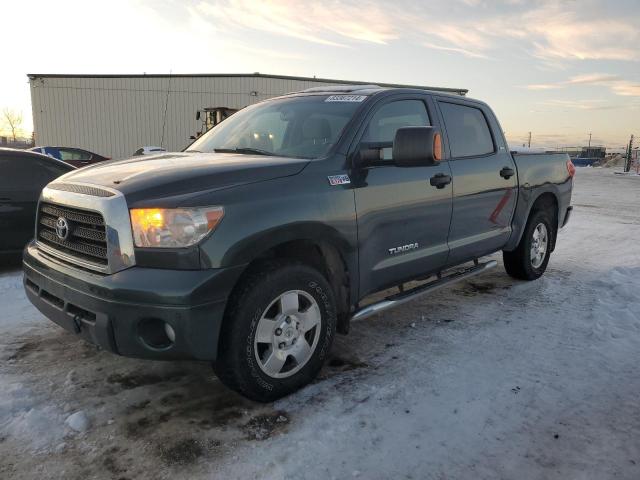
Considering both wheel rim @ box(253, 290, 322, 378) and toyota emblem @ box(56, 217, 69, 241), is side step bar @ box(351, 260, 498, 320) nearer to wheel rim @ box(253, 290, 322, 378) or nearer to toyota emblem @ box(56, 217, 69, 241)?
wheel rim @ box(253, 290, 322, 378)

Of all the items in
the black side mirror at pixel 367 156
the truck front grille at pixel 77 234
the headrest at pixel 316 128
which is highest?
the headrest at pixel 316 128

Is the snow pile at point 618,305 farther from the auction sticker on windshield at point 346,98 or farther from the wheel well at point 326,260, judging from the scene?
the auction sticker on windshield at point 346,98

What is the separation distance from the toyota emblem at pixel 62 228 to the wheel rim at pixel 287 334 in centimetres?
121

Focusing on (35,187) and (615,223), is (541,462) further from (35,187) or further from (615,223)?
(615,223)

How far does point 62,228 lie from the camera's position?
114 inches

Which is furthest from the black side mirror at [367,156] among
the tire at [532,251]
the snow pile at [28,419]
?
the tire at [532,251]

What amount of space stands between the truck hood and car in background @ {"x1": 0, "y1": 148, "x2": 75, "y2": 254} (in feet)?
9.82

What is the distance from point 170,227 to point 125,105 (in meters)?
29.1

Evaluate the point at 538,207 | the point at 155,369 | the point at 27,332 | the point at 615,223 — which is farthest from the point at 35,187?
the point at 615,223

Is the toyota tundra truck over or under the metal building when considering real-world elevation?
under

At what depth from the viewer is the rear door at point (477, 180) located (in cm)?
418

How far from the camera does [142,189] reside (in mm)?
2574

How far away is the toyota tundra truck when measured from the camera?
8.21 ft

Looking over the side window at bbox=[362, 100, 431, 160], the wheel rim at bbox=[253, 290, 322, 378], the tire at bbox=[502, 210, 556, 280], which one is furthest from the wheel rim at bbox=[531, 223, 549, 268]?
the wheel rim at bbox=[253, 290, 322, 378]
